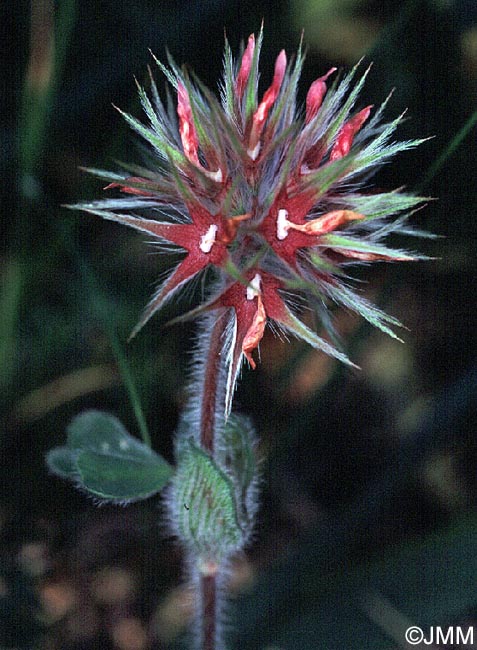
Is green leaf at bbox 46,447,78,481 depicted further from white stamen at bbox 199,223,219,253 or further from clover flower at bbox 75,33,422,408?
white stamen at bbox 199,223,219,253

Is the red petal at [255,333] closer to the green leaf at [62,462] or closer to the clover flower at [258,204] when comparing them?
the clover flower at [258,204]

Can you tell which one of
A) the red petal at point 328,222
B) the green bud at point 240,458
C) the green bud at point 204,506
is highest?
the red petal at point 328,222

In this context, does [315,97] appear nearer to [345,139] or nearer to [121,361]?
[345,139]

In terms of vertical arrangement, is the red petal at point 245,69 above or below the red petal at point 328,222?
above

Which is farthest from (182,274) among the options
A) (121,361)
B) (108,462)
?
(108,462)

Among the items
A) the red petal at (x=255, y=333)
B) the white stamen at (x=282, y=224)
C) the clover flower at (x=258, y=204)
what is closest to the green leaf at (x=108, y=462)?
the clover flower at (x=258, y=204)
